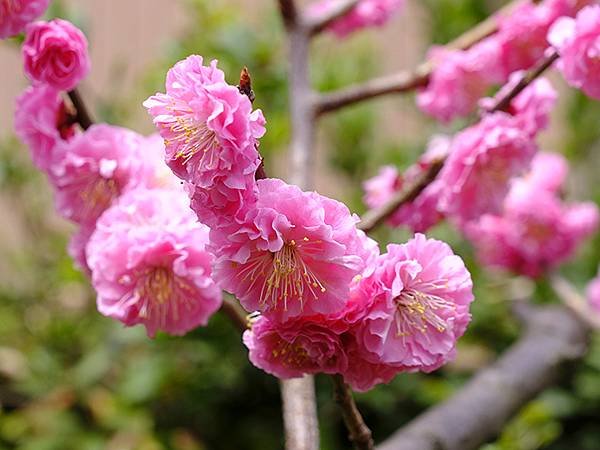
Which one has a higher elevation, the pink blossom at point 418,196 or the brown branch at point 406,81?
the brown branch at point 406,81

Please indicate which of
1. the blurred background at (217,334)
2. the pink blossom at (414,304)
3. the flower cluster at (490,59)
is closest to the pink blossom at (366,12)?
the flower cluster at (490,59)

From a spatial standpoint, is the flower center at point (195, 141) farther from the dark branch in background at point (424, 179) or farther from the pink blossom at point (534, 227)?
the pink blossom at point (534, 227)

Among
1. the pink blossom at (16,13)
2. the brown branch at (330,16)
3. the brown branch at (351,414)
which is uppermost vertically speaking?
the brown branch at (330,16)

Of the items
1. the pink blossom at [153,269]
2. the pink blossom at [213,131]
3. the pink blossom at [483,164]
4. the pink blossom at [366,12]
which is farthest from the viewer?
the pink blossom at [366,12]

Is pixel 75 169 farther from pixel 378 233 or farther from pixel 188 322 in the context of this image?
pixel 378 233

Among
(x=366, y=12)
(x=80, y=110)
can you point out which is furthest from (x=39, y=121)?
(x=366, y=12)

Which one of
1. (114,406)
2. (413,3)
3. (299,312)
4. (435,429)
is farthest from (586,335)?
(413,3)

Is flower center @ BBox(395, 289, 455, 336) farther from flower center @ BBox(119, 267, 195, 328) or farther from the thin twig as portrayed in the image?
the thin twig

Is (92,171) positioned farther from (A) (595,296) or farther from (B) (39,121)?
(A) (595,296)
